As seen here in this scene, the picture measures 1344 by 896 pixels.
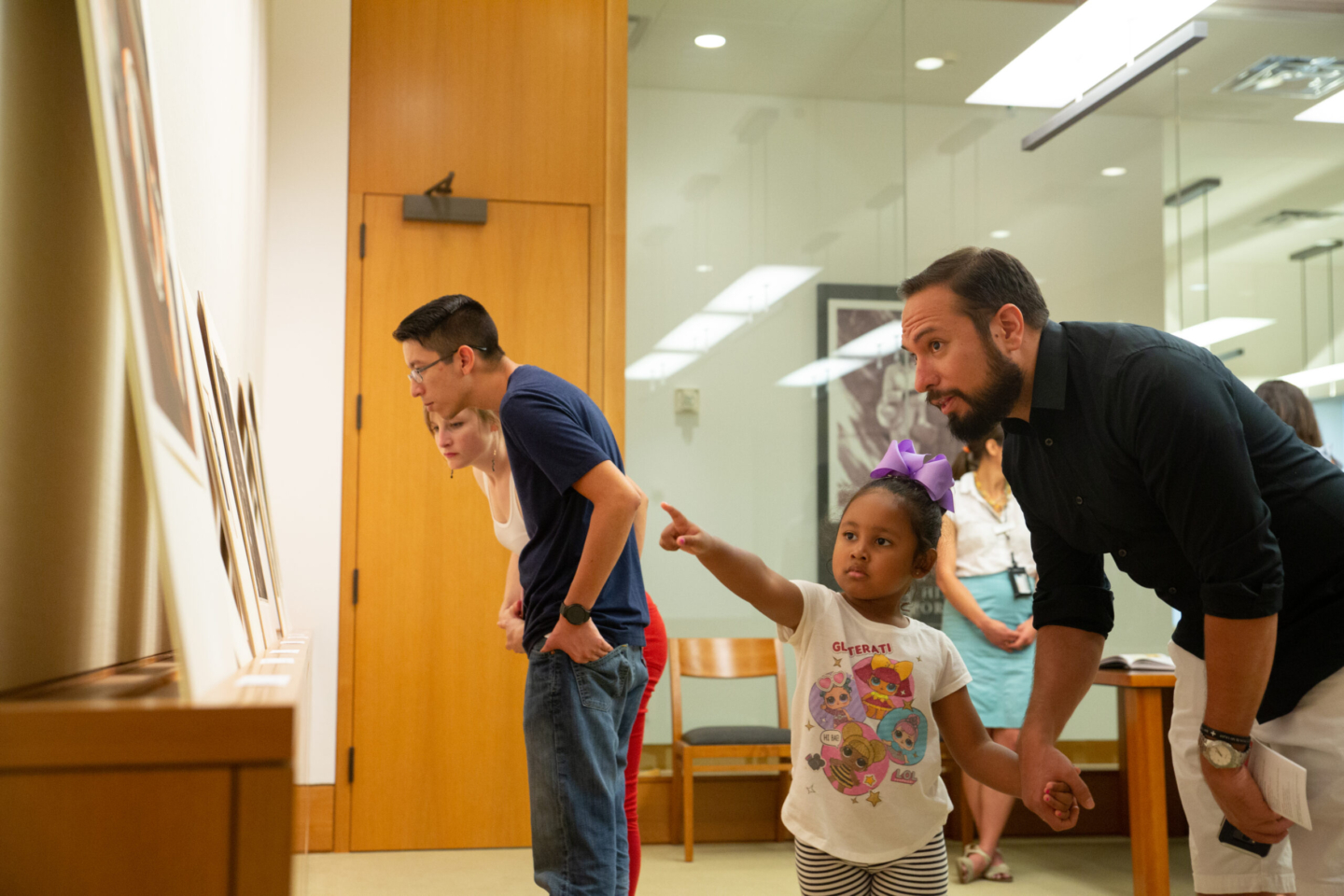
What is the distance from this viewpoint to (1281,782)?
4.95 ft

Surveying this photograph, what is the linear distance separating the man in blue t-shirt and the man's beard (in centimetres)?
64

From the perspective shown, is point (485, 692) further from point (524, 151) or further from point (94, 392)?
point (94, 392)

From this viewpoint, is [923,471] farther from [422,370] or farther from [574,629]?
[422,370]

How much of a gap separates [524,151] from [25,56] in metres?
3.60

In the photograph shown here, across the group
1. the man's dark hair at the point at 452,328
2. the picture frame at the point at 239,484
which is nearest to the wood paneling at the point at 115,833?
the picture frame at the point at 239,484

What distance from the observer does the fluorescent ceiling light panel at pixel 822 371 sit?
4.64 meters

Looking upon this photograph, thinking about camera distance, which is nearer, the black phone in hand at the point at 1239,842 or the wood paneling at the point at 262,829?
the wood paneling at the point at 262,829

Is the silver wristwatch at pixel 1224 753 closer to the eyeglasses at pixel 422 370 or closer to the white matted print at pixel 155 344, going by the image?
the white matted print at pixel 155 344

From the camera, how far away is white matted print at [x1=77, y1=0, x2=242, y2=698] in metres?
0.78

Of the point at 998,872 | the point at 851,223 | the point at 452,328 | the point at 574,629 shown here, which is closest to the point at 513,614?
the point at 574,629

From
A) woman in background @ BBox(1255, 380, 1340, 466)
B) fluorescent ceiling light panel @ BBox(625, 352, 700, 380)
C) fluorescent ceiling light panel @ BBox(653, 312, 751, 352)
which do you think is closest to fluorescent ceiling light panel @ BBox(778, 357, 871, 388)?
fluorescent ceiling light panel @ BBox(653, 312, 751, 352)

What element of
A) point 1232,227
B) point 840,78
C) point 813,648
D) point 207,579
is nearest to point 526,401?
point 813,648

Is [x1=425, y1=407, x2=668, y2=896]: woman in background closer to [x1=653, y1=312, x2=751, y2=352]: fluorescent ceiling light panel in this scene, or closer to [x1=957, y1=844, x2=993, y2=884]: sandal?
[x1=957, y1=844, x2=993, y2=884]: sandal

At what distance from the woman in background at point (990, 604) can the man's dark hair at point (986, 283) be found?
2172 mm
